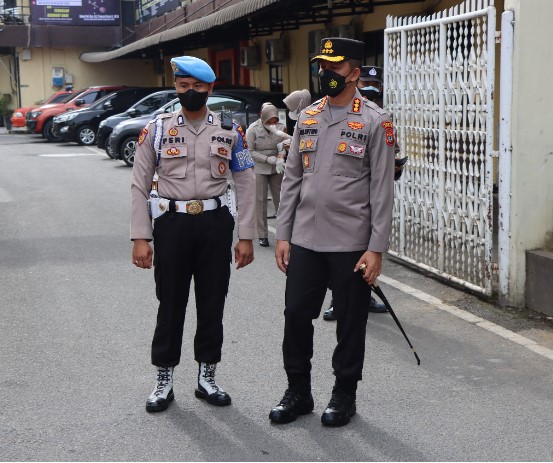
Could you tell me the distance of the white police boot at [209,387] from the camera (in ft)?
17.1

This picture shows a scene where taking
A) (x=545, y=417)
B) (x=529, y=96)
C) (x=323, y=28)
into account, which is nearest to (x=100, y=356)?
(x=545, y=417)

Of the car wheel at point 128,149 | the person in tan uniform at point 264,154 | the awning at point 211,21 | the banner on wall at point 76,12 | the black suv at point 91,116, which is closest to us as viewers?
the person in tan uniform at point 264,154

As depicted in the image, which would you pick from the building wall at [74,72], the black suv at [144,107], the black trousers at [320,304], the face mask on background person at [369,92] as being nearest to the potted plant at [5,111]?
the building wall at [74,72]

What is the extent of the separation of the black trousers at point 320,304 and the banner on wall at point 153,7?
28603 millimetres

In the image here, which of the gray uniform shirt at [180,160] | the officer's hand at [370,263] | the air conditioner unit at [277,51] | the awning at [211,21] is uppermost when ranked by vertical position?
the awning at [211,21]

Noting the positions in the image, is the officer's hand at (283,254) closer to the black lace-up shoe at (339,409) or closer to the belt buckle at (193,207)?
the belt buckle at (193,207)

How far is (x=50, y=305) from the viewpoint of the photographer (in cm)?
775

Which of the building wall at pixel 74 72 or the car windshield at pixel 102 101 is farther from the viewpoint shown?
the building wall at pixel 74 72

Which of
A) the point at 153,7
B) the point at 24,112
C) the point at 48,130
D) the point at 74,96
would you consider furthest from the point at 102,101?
the point at 153,7

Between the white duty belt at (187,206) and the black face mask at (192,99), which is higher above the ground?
the black face mask at (192,99)

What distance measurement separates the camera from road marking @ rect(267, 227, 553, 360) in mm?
6426

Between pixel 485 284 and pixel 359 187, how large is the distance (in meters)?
3.35

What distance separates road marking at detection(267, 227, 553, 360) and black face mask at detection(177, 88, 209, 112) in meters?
2.88

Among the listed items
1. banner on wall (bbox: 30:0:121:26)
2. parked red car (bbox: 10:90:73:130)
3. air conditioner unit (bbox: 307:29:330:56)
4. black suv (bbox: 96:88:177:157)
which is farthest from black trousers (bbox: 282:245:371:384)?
banner on wall (bbox: 30:0:121:26)
